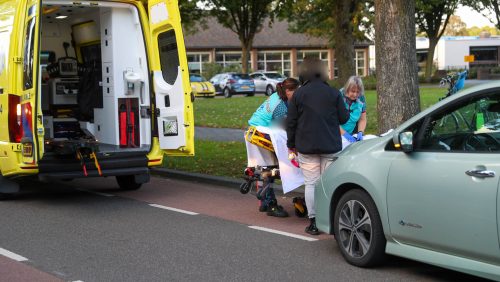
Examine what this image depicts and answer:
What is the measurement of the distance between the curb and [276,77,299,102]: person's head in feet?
6.63

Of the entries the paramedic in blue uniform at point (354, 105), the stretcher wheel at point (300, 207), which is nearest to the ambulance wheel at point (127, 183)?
the stretcher wheel at point (300, 207)

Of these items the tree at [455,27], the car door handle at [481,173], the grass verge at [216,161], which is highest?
the tree at [455,27]

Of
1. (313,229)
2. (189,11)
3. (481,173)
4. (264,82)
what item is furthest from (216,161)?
(264,82)

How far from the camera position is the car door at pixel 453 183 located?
4.95 metres

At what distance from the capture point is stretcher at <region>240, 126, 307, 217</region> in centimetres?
816

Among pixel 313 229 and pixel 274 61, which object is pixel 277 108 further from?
pixel 274 61

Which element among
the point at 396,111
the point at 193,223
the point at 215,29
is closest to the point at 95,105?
the point at 193,223

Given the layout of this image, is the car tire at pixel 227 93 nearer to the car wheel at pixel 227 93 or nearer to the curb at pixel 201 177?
the car wheel at pixel 227 93

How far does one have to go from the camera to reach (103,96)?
11.0 metres

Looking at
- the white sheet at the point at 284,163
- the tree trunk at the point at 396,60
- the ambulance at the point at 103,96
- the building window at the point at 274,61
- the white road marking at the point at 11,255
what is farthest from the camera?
the building window at the point at 274,61

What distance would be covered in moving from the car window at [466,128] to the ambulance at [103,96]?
4456mm

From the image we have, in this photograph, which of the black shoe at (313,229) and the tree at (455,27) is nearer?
the black shoe at (313,229)

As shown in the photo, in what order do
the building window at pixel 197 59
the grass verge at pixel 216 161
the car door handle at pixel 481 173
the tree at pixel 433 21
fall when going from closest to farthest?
the car door handle at pixel 481 173
the grass verge at pixel 216 161
the tree at pixel 433 21
the building window at pixel 197 59

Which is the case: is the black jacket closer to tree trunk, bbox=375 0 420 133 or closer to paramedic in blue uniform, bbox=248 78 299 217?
paramedic in blue uniform, bbox=248 78 299 217
